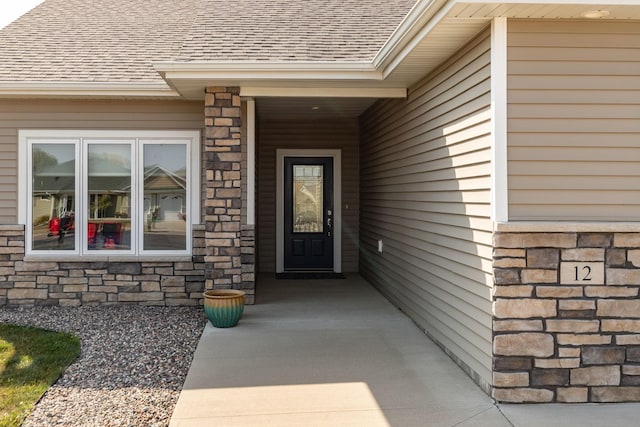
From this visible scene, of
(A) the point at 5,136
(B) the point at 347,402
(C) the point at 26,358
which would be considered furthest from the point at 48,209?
(B) the point at 347,402

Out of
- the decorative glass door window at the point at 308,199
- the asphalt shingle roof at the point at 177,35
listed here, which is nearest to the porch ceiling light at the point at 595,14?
the asphalt shingle roof at the point at 177,35

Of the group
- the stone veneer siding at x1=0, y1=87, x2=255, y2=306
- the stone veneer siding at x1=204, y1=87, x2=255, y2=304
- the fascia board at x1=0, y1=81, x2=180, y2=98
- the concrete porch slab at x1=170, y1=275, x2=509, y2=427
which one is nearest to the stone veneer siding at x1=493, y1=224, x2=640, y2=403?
the concrete porch slab at x1=170, y1=275, x2=509, y2=427

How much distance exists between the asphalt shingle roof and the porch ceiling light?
7.98ft

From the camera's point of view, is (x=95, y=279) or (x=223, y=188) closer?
(x=223, y=188)

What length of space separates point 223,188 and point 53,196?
7.46 ft

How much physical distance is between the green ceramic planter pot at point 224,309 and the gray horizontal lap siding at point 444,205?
180cm

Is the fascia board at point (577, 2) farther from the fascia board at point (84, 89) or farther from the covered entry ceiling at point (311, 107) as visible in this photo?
the fascia board at point (84, 89)

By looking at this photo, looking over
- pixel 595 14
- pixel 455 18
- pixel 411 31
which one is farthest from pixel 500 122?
pixel 411 31

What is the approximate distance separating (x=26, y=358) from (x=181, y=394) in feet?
5.59

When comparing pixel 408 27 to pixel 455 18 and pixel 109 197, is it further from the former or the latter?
pixel 109 197

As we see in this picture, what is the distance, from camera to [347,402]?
377cm

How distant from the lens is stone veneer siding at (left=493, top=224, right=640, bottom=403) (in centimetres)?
374

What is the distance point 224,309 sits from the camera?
18.6 ft

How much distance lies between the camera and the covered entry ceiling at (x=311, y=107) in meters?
7.22
